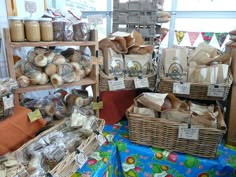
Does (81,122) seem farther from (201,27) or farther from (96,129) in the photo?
(201,27)

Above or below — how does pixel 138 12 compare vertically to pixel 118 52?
above

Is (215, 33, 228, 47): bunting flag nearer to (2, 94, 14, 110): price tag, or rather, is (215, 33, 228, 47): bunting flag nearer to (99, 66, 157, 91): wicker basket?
(99, 66, 157, 91): wicker basket

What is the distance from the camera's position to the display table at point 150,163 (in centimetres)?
99

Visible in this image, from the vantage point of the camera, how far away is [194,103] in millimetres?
1250

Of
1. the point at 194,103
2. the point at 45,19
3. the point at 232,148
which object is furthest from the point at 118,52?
the point at 232,148

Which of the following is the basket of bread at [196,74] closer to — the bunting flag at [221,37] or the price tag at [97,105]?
the price tag at [97,105]

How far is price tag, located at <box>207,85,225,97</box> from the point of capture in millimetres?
1098

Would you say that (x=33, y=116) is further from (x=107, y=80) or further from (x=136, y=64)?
(x=136, y=64)

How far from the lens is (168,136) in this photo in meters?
1.03

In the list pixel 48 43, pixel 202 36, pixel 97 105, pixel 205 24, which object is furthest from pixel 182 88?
pixel 205 24

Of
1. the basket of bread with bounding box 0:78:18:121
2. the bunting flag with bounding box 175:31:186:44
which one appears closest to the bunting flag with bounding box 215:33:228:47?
the bunting flag with bounding box 175:31:186:44

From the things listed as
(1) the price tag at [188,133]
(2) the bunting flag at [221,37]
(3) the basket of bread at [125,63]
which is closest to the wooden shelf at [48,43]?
(3) the basket of bread at [125,63]

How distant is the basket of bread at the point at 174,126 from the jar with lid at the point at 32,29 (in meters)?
0.61

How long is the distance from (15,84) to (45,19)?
0.36 meters
